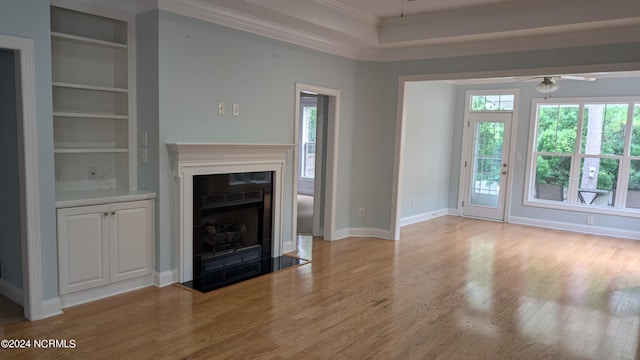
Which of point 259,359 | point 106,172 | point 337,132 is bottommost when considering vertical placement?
point 259,359

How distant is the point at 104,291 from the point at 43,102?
163 cm

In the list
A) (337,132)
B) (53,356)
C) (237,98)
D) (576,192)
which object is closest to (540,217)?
(576,192)

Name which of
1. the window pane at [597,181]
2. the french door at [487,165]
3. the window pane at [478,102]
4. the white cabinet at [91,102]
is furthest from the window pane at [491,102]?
the white cabinet at [91,102]

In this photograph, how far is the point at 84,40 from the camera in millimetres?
3867

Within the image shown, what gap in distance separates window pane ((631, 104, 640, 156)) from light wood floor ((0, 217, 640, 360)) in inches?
88.7

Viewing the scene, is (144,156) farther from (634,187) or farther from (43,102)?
(634,187)

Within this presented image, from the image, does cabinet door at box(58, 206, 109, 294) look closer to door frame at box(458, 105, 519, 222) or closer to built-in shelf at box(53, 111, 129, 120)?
built-in shelf at box(53, 111, 129, 120)

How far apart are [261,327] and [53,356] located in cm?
136

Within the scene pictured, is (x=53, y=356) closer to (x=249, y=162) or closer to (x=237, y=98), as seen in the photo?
(x=249, y=162)

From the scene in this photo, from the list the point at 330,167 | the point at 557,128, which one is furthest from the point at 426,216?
the point at 330,167

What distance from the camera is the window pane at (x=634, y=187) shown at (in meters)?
7.00

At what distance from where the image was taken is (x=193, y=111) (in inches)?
169

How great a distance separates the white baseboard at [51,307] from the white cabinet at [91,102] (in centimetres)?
100

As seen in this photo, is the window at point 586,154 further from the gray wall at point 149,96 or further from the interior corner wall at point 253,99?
the gray wall at point 149,96
